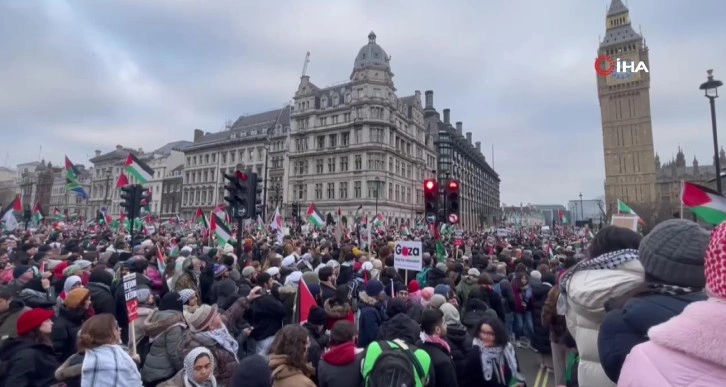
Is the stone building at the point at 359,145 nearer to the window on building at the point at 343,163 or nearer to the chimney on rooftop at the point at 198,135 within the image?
the window on building at the point at 343,163

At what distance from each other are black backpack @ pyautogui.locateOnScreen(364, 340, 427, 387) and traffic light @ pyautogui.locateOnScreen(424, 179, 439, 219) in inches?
376

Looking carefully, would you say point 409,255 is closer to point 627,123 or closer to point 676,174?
point 627,123

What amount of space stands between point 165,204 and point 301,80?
39667mm

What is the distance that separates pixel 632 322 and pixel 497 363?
241 centimetres

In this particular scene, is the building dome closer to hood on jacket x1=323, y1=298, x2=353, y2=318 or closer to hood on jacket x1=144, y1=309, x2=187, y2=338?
hood on jacket x1=323, y1=298, x2=353, y2=318

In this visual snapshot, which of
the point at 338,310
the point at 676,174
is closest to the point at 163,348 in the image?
the point at 338,310

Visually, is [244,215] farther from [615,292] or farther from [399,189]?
[399,189]

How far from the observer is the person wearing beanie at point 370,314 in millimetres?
5594

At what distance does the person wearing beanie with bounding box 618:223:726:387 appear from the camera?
1282mm

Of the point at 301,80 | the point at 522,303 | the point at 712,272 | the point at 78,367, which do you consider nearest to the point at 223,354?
the point at 78,367

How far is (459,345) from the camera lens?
14.9 ft

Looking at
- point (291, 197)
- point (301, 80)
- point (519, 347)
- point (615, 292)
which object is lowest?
point (519, 347)

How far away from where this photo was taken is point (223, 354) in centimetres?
411

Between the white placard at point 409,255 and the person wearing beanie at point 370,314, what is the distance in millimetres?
2751
